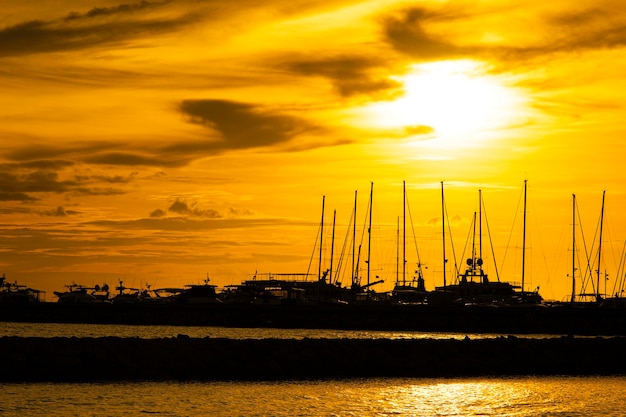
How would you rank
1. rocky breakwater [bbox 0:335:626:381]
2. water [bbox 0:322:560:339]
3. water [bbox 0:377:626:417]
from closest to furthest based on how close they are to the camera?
water [bbox 0:377:626:417] < rocky breakwater [bbox 0:335:626:381] < water [bbox 0:322:560:339]

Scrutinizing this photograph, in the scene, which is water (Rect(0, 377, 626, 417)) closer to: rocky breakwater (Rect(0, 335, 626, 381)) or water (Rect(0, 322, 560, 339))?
rocky breakwater (Rect(0, 335, 626, 381))

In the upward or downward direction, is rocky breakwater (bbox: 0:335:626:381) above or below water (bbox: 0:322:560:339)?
below

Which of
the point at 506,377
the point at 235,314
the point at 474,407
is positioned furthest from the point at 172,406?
the point at 235,314

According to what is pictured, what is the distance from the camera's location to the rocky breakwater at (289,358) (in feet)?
122

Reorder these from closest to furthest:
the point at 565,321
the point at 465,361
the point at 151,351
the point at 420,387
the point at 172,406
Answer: the point at 172,406
the point at 420,387
the point at 151,351
the point at 465,361
the point at 565,321

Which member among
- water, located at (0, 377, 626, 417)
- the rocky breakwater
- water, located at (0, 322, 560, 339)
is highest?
water, located at (0, 322, 560, 339)

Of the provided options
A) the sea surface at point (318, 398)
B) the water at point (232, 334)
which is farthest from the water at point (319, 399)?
the water at point (232, 334)

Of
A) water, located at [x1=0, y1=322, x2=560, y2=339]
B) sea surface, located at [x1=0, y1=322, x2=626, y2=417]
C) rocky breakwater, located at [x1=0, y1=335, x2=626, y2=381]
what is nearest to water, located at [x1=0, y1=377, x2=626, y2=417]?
sea surface, located at [x1=0, y1=322, x2=626, y2=417]

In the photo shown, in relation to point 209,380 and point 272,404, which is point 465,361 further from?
point 272,404

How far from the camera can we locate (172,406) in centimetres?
2920

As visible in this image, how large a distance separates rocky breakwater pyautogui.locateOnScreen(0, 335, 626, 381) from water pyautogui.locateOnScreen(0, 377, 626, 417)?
8.87ft

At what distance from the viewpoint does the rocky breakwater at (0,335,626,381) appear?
37219 millimetres

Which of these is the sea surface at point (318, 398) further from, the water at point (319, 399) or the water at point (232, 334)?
the water at point (232, 334)

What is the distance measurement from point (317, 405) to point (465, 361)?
14.7 metres
